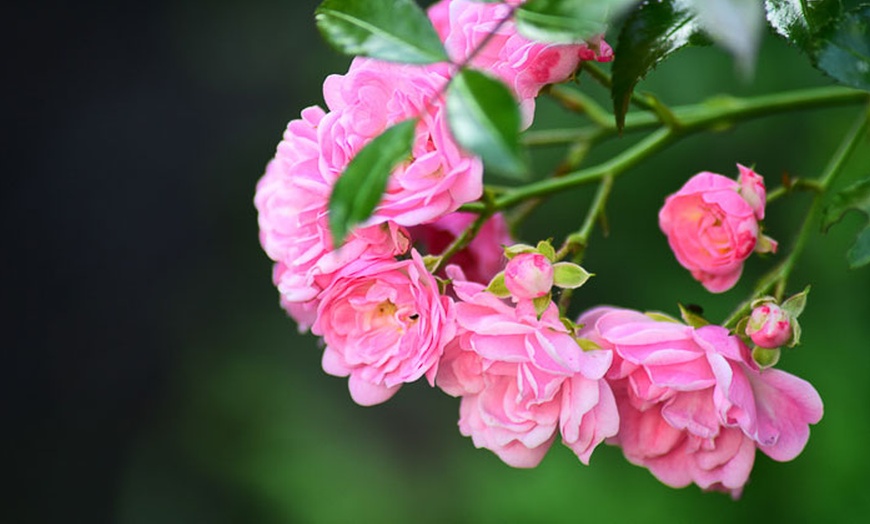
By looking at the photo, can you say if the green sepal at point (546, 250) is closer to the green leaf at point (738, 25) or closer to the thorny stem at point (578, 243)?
the thorny stem at point (578, 243)

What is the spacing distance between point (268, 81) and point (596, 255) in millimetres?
962

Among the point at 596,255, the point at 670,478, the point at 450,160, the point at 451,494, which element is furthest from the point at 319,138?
the point at 451,494

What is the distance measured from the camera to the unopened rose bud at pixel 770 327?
19.3 inches

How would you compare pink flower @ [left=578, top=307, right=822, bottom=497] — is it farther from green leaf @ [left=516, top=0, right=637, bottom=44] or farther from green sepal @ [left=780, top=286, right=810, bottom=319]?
green leaf @ [left=516, top=0, right=637, bottom=44]

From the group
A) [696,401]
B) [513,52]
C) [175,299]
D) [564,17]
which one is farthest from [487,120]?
[175,299]

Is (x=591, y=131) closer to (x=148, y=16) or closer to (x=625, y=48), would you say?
(x=625, y=48)

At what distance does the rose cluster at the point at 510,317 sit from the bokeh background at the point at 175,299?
1.17 m

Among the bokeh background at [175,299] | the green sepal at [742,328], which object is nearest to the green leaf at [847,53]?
the green sepal at [742,328]

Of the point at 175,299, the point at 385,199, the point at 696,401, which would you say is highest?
the point at 385,199

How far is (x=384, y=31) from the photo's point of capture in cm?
41

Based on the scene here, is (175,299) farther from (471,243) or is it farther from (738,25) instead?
(738,25)

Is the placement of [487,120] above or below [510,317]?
above

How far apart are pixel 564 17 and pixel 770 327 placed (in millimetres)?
211

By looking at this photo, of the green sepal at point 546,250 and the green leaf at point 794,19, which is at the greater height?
the green leaf at point 794,19
